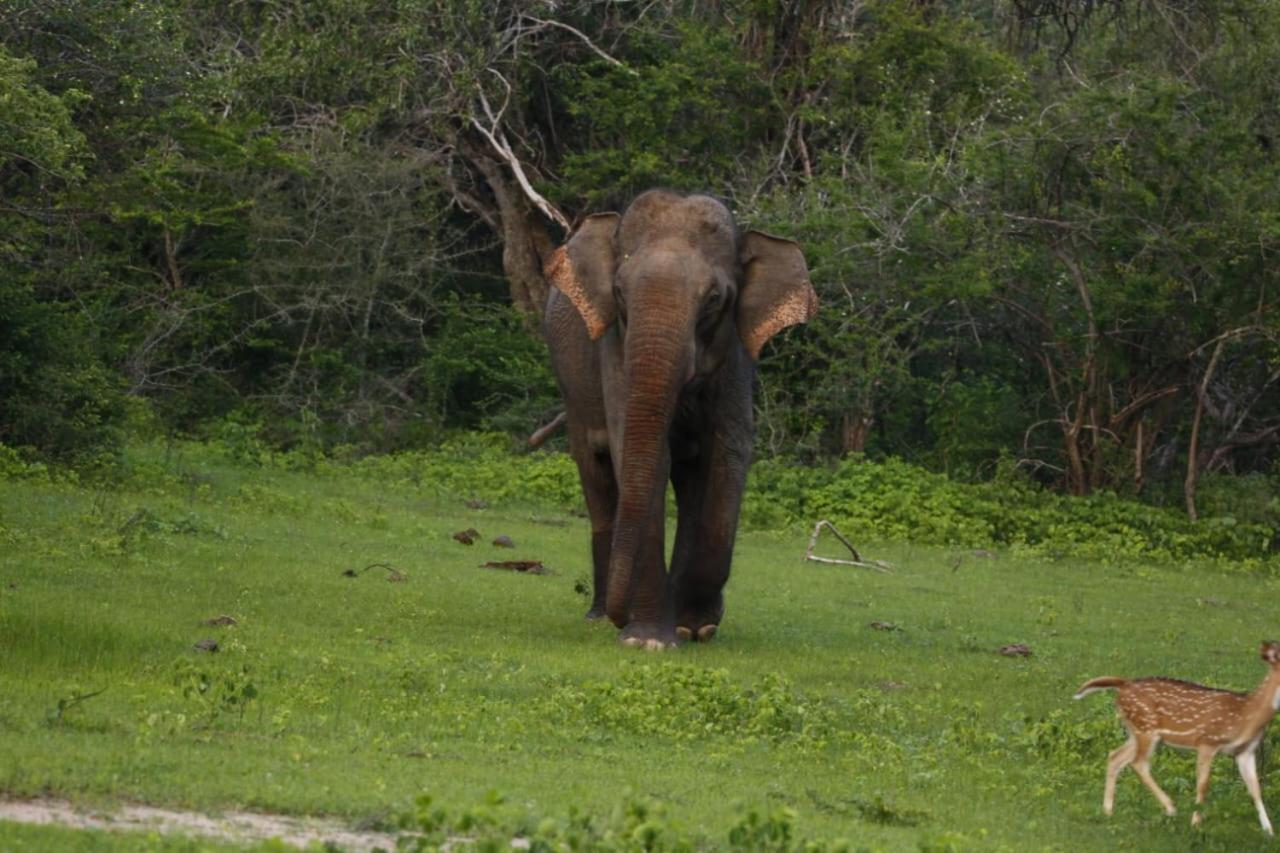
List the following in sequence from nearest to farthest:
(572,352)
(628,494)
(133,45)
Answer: (628,494) < (572,352) < (133,45)

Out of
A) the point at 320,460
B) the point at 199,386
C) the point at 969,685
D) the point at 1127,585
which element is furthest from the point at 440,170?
the point at 969,685

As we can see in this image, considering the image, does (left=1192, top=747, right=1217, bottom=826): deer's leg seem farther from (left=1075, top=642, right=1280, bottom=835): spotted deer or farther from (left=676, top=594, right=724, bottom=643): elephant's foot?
(left=676, top=594, right=724, bottom=643): elephant's foot

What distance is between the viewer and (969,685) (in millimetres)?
14820

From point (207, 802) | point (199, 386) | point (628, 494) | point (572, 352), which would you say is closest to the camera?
point (207, 802)

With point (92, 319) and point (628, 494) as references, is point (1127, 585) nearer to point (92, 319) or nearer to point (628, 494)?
point (628, 494)

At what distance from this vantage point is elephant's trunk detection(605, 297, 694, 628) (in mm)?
14570

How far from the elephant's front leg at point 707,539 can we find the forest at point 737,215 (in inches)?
392

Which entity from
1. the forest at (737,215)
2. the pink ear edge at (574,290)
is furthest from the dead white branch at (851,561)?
the pink ear edge at (574,290)

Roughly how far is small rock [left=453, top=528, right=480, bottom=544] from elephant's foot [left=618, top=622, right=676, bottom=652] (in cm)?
752

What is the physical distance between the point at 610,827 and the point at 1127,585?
16.8 m

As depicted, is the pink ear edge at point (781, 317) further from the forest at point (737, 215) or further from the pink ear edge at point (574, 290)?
the forest at point (737, 215)

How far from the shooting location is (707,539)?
51.9 ft

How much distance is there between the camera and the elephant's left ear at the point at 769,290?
51.9 ft

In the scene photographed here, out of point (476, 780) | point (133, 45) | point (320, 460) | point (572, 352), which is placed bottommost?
point (320, 460)
